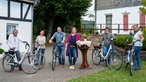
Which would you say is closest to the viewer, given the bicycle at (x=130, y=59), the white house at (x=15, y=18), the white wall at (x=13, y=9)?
the bicycle at (x=130, y=59)

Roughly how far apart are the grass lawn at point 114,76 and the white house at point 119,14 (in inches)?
575

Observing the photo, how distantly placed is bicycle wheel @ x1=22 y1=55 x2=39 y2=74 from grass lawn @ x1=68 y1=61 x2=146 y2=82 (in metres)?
2.29

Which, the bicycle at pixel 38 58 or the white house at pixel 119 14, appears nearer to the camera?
the bicycle at pixel 38 58

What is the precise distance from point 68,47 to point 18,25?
678cm

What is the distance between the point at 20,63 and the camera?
38.0ft

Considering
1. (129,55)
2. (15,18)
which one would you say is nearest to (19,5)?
(15,18)

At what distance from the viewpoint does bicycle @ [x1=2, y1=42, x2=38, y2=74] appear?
1148 centimetres

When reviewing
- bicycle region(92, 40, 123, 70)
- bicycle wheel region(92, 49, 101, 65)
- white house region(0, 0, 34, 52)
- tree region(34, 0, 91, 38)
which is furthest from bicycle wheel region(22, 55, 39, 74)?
tree region(34, 0, 91, 38)

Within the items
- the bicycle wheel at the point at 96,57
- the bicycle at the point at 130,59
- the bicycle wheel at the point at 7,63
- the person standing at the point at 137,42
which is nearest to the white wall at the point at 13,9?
the bicycle wheel at the point at 7,63

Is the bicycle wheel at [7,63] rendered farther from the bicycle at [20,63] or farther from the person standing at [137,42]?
the person standing at [137,42]

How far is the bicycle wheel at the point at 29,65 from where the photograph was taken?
37.6 ft

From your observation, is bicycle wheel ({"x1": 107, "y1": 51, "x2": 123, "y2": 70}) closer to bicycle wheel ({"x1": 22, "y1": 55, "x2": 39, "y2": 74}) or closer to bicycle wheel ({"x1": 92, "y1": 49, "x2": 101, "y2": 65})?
bicycle wheel ({"x1": 92, "y1": 49, "x2": 101, "y2": 65})

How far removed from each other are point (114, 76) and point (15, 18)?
940 cm

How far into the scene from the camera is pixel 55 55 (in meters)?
12.5
